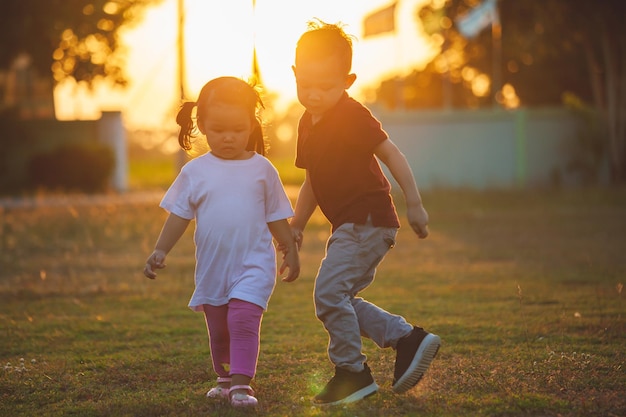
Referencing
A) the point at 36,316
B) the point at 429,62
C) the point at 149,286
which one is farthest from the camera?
the point at 429,62

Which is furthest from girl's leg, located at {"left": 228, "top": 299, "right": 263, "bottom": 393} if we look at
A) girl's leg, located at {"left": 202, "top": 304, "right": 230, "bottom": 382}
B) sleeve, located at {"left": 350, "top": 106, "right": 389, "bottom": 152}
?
sleeve, located at {"left": 350, "top": 106, "right": 389, "bottom": 152}

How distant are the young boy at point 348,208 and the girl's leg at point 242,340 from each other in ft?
1.01

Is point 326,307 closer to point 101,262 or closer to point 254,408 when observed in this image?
point 254,408

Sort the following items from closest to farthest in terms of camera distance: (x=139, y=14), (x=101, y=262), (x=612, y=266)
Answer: (x=612, y=266)
(x=101, y=262)
(x=139, y=14)

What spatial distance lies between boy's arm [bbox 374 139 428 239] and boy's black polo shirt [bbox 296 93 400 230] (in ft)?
0.18

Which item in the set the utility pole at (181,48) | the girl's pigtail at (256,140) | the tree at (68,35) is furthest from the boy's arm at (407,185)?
the utility pole at (181,48)

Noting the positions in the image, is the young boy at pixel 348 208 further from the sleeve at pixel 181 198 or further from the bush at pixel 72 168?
the bush at pixel 72 168

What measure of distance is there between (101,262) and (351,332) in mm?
6880

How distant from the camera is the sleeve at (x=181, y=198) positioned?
462 centimetres

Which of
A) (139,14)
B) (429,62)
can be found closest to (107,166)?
(139,14)

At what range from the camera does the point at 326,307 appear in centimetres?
454

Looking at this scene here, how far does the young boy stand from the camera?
4.54m

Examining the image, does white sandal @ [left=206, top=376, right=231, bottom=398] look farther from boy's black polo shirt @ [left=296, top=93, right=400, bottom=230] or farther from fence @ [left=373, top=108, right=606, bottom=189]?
fence @ [left=373, top=108, right=606, bottom=189]

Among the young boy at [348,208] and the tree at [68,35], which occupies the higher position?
the tree at [68,35]
